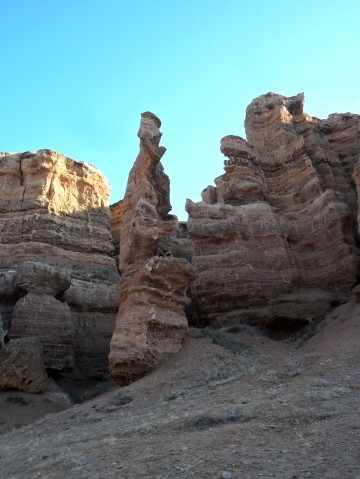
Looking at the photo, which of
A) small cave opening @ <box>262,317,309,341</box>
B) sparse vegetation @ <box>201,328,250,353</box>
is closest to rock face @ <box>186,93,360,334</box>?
small cave opening @ <box>262,317,309,341</box>

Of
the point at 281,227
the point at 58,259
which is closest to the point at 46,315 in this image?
the point at 58,259

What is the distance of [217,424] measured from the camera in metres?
8.80

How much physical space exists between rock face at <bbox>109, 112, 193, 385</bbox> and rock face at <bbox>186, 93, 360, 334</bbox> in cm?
353

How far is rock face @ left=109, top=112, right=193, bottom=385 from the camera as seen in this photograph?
17.0m

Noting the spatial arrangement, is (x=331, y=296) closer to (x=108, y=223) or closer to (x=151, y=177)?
(x=151, y=177)

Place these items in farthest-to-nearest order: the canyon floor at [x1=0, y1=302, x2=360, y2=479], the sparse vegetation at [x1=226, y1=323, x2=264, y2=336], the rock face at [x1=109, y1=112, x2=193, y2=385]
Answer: the sparse vegetation at [x1=226, y1=323, x2=264, y2=336] < the rock face at [x1=109, y1=112, x2=193, y2=385] < the canyon floor at [x1=0, y1=302, x2=360, y2=479]

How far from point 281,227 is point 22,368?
1468 cm

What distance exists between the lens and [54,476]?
23.6 feet

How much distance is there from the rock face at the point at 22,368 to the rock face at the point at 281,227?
826 centimetres

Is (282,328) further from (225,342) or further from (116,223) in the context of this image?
(116,223)

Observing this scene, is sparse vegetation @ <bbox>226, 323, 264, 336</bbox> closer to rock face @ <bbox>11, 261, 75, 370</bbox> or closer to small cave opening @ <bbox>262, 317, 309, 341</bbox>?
small cave opening @ <bbox>262, 317, 309, 341</bbox>

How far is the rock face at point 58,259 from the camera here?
24.8 metres

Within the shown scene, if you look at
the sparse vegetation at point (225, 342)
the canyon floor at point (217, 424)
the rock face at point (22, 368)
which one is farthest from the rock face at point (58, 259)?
the sparse vegetation at point (225, 342)

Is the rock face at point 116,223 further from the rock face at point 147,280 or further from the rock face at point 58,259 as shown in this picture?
the rock face at point 147,280
